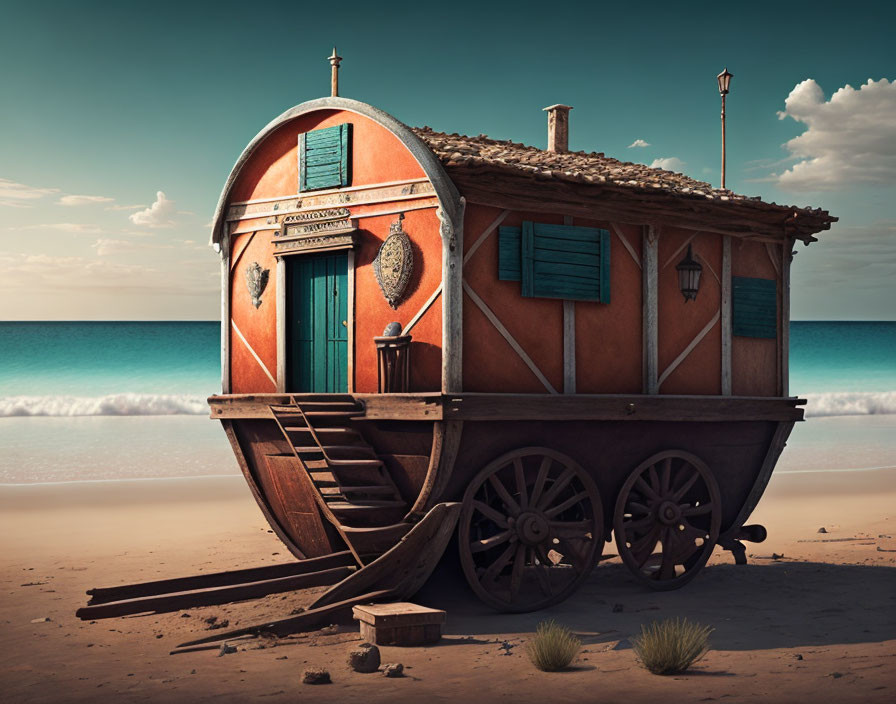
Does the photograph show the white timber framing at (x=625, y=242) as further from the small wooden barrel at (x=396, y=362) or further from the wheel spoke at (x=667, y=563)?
the wheel spoke at (x=667, y=563)

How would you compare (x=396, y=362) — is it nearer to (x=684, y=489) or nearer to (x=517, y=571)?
(x=517, y=571)

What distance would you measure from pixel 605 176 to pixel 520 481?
3.47 meters

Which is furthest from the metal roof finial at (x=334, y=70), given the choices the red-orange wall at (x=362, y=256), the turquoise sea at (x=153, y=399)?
the turquoise sea at (x=153, y=399)

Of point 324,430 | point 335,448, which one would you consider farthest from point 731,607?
point 324,430

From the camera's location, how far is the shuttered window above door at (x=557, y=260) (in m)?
10.8

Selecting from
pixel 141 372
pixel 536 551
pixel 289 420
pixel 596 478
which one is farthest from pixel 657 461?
pixel 141 372

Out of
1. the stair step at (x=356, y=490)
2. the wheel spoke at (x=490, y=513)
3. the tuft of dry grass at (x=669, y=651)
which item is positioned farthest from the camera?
the wheel spoke at (x=490, y=513)

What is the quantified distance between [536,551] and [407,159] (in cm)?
420

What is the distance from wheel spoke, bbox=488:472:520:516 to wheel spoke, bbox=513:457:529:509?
0.08 m

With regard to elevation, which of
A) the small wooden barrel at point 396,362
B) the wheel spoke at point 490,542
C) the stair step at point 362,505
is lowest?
the wheel spoke at point 490,542

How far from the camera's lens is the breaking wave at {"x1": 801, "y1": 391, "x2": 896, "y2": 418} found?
45028 mm

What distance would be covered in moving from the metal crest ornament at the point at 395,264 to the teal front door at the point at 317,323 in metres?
0.71

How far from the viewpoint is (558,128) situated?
14664 mm

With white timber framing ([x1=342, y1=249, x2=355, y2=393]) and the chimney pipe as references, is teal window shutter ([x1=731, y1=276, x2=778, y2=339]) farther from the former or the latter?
white timber framing ([x1=342, y1=249, x2=355, y2=393])
